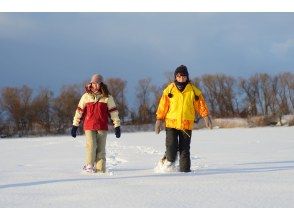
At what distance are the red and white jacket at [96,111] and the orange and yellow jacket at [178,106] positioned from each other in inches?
26.2

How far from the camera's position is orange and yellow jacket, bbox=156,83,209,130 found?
719 cm

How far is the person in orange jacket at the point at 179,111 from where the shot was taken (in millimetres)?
7160

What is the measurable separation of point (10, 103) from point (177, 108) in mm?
48087

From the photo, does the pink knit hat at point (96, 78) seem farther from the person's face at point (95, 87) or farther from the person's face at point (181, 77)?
the person's face at point (181, 77)

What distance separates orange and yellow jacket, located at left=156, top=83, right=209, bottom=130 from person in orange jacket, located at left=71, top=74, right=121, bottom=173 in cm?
69

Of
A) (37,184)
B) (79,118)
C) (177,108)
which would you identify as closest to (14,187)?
(37,184)

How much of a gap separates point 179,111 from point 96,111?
1129 mm

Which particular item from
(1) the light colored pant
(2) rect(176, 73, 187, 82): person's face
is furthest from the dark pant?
(1) the light colored pant

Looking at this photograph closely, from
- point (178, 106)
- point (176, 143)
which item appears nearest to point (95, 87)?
point (178, 106)

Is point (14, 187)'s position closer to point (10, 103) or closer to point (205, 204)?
point (205, 204)

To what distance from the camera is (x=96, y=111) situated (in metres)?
7.26

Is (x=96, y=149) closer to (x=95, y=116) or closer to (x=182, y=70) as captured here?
(x=95, y=116)

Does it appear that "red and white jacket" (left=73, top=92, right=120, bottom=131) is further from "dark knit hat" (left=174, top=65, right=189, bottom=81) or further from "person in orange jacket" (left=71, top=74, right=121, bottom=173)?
"dark knit hat" (left=174, top=65, right=189, bottom=81)
